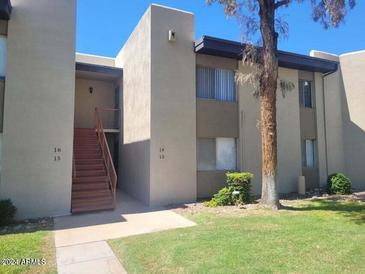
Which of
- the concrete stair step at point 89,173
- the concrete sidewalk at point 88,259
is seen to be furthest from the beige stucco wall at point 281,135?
the concrete sidewalk at point 88,259

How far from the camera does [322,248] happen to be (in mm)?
5957

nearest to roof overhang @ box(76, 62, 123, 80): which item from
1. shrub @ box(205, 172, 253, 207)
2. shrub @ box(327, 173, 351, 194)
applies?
shrub @ box(205, 172, 253, 207)

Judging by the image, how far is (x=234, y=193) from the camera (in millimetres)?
11297

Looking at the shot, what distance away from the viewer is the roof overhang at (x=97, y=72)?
1422 cm

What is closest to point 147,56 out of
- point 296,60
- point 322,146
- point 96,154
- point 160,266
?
point 96,154

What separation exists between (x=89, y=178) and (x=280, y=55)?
1009 centimetres

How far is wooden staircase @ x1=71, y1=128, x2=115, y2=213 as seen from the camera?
35.1ft

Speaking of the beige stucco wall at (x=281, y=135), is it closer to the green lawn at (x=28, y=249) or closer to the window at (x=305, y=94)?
the window at (x=305, y=94)

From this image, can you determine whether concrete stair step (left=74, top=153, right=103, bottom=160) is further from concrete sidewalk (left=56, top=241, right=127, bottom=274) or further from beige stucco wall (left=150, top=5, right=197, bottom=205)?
concrete sidewalk (left=56, top=241, right=127, bottom=274)

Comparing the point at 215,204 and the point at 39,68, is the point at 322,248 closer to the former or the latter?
the point at 215,204

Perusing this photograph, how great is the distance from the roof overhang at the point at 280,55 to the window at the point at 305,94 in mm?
Answer: 771

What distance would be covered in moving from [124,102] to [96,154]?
3103 millimetres

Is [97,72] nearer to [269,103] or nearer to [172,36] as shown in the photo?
[172,36]

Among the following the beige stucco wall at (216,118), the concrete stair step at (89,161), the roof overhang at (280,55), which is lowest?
the concrete stair step at (89,161)
